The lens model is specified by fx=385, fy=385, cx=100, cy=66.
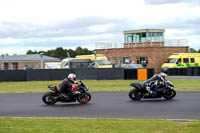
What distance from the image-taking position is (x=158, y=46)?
2052 inches

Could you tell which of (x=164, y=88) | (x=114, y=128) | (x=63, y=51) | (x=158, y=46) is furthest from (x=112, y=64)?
(x=63, y=51)

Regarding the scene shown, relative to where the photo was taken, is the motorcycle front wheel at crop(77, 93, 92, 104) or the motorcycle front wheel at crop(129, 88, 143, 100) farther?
the motorcycle front wheel at crop(129, 88, 143, 100)

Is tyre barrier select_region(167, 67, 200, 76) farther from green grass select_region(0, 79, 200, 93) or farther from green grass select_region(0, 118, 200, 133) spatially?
green grass select_region(0, 118, 200, 133)

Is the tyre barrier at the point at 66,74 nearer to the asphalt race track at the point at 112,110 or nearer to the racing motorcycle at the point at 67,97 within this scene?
the asphalt race track at the point at 112,110

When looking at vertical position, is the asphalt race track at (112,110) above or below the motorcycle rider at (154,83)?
below

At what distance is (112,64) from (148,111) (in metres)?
27.8

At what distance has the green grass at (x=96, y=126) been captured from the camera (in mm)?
8672

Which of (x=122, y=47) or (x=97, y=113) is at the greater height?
(x=122, y=47)

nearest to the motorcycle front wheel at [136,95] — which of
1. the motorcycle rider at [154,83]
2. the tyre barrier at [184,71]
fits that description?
the motorcycle rider at [154,83]

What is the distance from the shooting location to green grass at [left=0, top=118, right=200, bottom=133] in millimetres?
8672

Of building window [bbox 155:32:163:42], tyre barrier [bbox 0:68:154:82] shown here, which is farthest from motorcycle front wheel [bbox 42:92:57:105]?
building window [bbox 155:32:163:42]

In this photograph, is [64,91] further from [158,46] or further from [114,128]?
[158,46]

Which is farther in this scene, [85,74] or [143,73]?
[85,74]

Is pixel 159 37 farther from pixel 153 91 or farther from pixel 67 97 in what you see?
pixel 67 97
